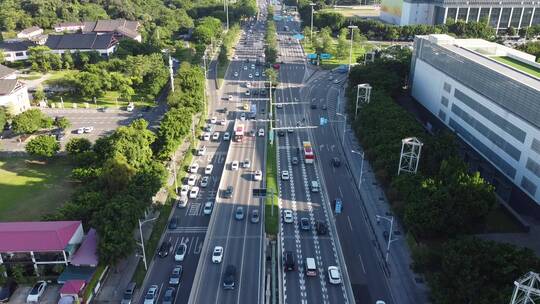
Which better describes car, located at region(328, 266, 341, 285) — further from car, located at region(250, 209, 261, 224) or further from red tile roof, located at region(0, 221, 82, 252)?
red tile roof, located at region(0, 221, 82, 252)

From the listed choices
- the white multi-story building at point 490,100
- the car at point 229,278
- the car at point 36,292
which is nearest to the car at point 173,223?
the car at point 229,278

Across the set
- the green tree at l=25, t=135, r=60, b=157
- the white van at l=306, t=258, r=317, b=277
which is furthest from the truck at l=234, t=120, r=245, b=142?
the white van at l=306, t=258, r=317, b=277

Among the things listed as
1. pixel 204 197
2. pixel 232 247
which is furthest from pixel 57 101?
pixel 232 247

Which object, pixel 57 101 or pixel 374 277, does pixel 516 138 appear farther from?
pixel 57 101

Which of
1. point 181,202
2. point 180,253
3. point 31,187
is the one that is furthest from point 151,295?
point 31,187

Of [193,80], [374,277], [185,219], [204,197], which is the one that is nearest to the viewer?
[374,277]
